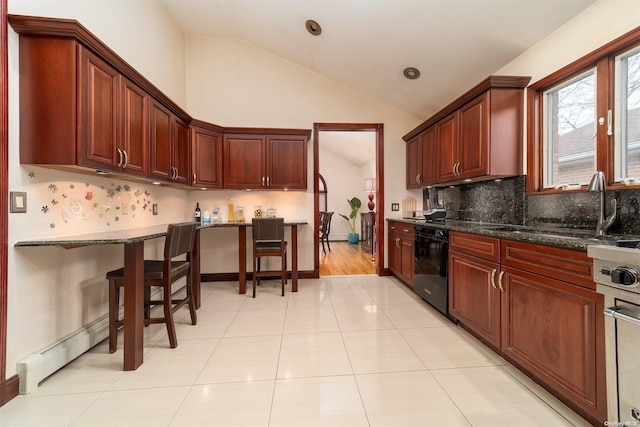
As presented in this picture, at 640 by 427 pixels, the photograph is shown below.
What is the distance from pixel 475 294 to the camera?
214cm

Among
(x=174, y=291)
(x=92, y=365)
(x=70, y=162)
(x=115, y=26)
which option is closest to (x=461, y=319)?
(x=92, y=365)

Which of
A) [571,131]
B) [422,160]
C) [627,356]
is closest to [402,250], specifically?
[422,160]

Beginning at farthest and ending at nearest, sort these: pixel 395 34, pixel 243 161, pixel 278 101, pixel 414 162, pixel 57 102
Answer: pixel 278 101, pixel 414 162, pixel 243 161, pixel 395 34, pixel 57 102

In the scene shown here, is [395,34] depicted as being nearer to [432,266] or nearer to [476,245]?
[476,245]

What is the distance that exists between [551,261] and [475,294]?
759 millimetres

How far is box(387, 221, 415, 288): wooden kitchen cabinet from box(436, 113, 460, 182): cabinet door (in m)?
0.73

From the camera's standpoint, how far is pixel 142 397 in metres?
1.59

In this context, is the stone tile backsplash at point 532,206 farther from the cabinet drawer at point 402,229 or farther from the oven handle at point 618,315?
the oven handle at point 618,315

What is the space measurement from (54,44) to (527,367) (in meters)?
3.41

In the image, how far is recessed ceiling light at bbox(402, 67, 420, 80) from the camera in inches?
129

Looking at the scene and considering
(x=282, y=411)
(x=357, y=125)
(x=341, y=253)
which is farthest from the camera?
(x=341, y=253)

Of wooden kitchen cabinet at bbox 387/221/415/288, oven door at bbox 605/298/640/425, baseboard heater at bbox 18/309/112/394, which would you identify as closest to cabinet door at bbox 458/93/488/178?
wooden kitchen cabinet at bbox 387/221/415/288

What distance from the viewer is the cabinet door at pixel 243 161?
379 cm

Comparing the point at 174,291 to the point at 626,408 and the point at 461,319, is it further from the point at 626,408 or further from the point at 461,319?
the point at 626,408
